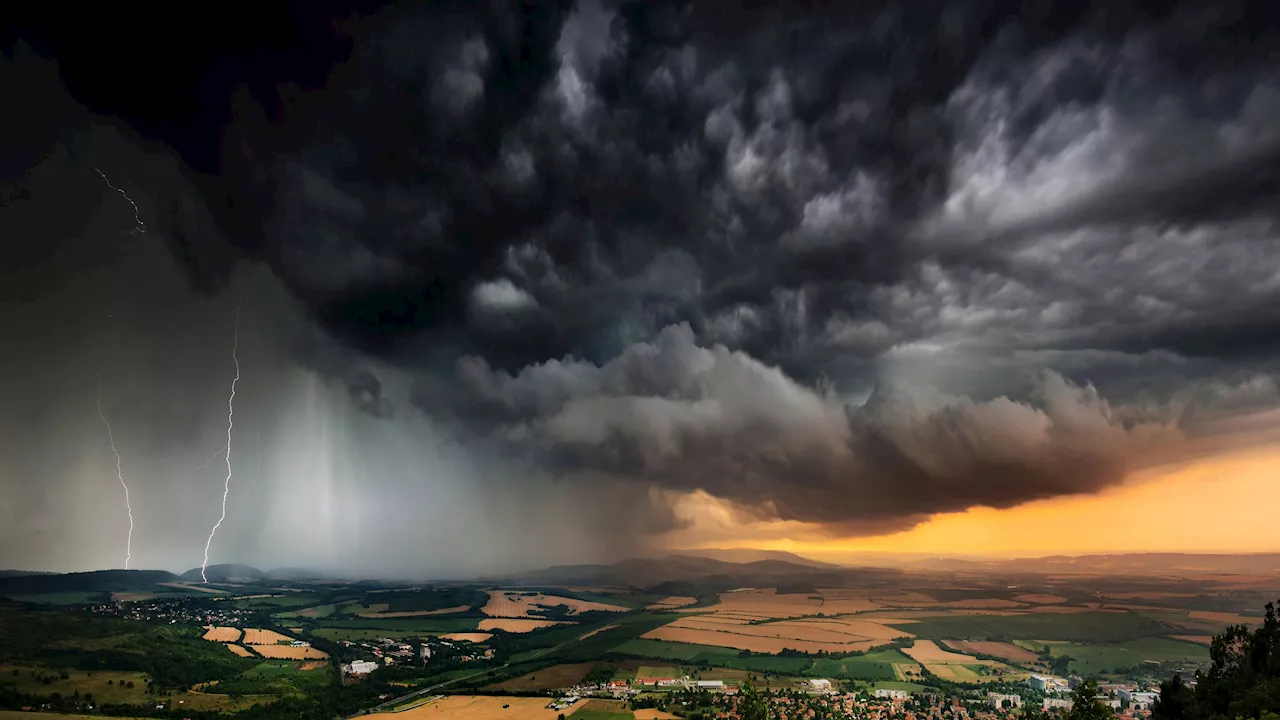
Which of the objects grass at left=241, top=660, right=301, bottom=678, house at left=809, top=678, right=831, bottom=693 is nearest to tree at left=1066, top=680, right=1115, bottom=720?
house at left=809, top=678, right=831, bottom=693

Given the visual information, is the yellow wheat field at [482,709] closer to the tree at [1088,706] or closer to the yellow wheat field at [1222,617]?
the tree at [1088,706]

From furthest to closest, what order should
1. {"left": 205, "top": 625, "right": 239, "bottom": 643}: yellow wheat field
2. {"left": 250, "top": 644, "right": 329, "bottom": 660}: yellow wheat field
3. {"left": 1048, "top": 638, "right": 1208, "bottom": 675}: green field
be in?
{"left": 1048, "top": 638, "right": 1208, "bottom": 675}: green field < {"left": 205, "top": 625, "right": 239, "bottom": 643}: yellow wheat field < {"left": 250, "top": 644, "right": 329, "bottom": 660}: yellow wheat field

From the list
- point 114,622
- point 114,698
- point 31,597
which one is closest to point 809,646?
point 114,698

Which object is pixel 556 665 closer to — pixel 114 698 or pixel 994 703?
pixel 114 698

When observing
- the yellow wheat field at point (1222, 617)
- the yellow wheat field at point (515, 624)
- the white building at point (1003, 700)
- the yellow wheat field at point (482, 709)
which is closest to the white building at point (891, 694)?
the white building at point (1003, 700)

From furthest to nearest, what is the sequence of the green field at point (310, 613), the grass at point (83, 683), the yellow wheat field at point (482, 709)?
the green field at point (310, 613), the yellow wheat field at point (482, 709), the grass at point (83, 683)

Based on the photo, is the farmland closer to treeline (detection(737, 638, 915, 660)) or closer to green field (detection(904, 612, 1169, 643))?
treeline (detection(737, 638, 915, 660))
